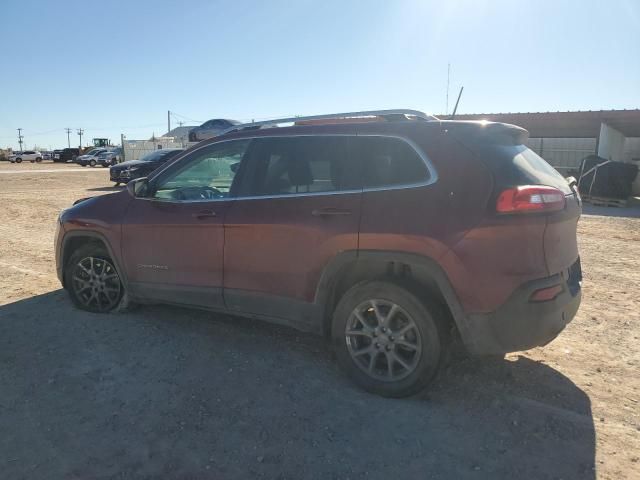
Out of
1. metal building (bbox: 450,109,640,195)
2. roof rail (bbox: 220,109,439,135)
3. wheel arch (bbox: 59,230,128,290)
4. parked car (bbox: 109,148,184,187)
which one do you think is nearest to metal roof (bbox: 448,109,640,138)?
metal building (bbox: 450,109,640,195)

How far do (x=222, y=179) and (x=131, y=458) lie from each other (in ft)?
7.55

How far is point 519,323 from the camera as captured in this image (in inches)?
120

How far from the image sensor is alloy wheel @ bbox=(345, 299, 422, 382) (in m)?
3.35

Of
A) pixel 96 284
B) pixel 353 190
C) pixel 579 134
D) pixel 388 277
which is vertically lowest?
pixel 96 284

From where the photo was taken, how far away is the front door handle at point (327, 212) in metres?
3.49

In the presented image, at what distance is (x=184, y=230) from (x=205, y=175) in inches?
21.9

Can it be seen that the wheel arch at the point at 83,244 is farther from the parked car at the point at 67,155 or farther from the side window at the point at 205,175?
the parked car at the point at 67,155

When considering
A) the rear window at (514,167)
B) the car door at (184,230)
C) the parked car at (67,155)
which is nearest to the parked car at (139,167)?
the car door at (184,230)

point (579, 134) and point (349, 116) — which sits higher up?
point (579, 134)

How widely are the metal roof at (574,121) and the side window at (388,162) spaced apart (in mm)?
19853

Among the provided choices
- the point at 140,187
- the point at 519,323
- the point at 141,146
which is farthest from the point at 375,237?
the point at 141,146

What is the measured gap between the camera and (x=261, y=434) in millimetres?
3012

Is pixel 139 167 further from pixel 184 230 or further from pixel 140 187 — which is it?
pixel 184 230

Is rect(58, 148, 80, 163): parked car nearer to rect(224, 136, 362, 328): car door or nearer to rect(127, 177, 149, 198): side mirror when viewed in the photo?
rect(127, 177, 149, 198): side mirror
